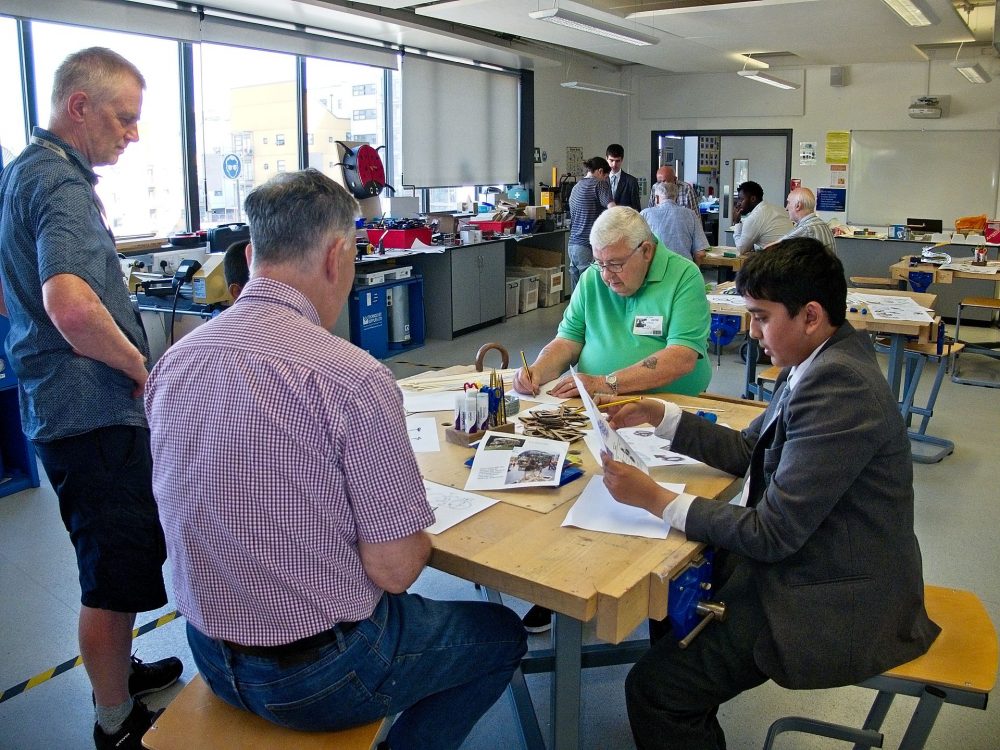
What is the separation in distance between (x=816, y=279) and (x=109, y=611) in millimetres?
1813

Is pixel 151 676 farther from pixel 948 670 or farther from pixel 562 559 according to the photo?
pixel 948 670

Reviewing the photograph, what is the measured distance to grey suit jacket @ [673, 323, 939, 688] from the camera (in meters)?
1.57

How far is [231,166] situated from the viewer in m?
7.00

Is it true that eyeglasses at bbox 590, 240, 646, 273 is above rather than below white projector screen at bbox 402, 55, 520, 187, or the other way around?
below

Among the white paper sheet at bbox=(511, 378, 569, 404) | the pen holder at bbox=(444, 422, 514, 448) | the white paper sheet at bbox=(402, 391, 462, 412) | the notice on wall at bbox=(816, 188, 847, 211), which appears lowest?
the pen holder at bbox=(444, 422, 514, 448)

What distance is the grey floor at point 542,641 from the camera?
2312 millimetres

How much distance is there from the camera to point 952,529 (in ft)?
12.0

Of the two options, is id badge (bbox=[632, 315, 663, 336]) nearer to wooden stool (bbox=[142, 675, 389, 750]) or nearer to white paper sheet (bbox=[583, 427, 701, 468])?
white paper sheet (bbox=[583, 427, 701, 468])

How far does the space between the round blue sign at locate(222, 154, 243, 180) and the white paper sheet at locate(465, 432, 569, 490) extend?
5478 millimetres

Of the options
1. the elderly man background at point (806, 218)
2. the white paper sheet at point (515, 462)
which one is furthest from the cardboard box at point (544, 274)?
the white paper sheet at point (515, 462)

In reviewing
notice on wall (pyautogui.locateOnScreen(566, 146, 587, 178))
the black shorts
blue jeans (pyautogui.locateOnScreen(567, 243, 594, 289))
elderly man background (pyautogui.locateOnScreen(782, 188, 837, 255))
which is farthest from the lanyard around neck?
notice on wall (pyautogui.locateOnScreen(566, 146, 587, 178))

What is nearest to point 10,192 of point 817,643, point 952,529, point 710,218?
point 817,643

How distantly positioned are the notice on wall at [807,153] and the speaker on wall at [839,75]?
76cm

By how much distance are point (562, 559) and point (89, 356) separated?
1223mm
